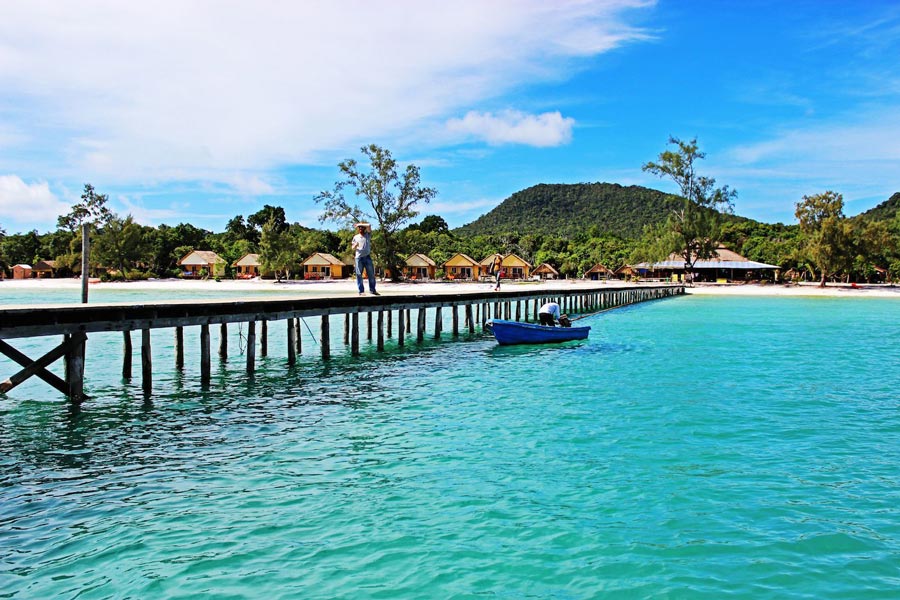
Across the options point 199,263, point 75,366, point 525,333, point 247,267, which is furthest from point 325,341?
point 199,263

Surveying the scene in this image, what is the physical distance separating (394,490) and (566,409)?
5.65m

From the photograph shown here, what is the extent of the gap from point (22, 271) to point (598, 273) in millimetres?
78538

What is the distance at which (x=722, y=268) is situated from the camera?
85375 millimetres

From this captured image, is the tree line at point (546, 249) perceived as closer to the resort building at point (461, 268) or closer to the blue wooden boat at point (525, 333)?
the resort building at point (461, 268)

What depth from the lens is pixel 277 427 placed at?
1145 cm

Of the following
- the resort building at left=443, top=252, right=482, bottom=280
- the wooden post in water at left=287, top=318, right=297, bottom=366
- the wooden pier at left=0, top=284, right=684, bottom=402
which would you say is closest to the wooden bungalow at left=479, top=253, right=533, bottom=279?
the resort building at left=443, top=252, right=482, bottom=280

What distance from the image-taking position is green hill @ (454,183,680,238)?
169m

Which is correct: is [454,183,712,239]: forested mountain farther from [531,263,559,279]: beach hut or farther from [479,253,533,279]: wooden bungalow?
[479,253,533,279]: wooden bungalow

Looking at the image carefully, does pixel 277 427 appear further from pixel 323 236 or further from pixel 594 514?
pixel 323 236

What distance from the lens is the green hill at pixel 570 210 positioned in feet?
554

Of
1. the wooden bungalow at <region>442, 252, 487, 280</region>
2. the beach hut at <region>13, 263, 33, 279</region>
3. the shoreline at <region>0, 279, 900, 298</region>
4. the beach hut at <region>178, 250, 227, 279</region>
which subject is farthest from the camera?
the beach hut at <region>13, 263, 33, 279</region>

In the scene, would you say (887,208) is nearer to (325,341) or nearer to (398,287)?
(398,287)

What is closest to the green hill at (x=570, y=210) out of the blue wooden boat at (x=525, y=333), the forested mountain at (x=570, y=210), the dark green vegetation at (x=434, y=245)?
the forested mountain at (x=570, y=210)

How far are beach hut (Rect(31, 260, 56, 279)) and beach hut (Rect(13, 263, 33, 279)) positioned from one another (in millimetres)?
610
